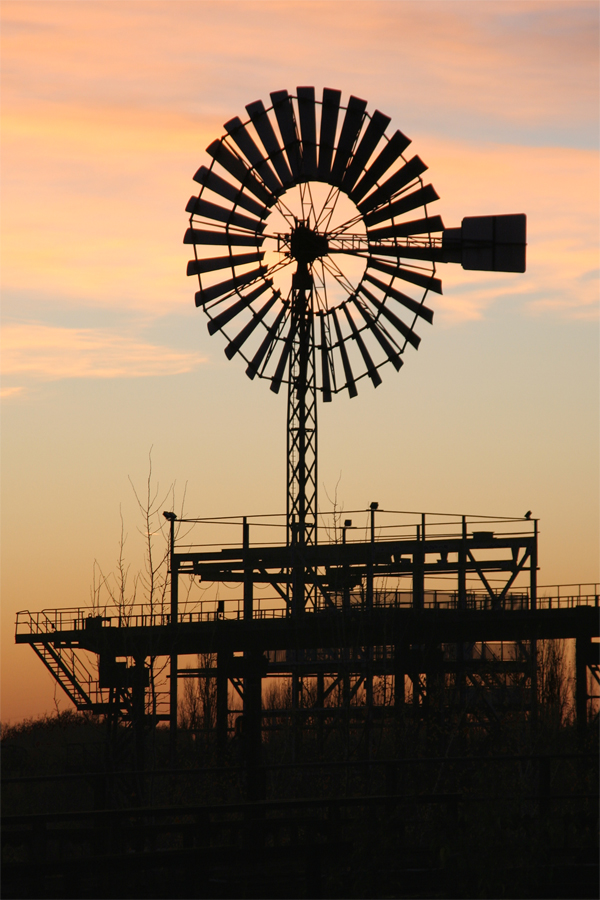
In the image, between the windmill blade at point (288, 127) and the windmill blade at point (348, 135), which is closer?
the windmill blade at point (348, 135)

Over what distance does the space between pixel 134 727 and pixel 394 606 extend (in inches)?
376

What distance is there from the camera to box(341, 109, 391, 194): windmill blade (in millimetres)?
37438

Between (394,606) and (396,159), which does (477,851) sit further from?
(396,159)

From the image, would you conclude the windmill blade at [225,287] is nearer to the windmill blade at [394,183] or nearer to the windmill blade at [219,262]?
the windmill blade at [219,262]

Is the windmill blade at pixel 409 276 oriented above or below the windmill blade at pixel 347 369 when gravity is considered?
above

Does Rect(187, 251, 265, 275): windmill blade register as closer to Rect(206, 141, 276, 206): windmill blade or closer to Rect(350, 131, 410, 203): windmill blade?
Rect(206, 141, 276, 206): windmill blade

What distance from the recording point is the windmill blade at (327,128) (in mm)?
37312

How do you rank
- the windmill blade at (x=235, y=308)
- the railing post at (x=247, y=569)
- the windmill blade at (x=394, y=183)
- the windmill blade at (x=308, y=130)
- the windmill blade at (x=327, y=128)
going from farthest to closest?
the railing post at (x=247, y=569)
the windmill blade at (x=235, y=308)
the windmill blade at (x=394, y=183)
the windmill blade at (x=308, y=130)
the windmill blade at (x=327, y=128)

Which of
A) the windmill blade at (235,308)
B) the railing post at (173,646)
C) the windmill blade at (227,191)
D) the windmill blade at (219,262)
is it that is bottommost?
the railing post at (173,646)

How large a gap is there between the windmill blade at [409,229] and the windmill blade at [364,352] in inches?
106

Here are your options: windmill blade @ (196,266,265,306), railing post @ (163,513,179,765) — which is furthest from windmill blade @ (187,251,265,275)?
railing post @ (163,513,179,765)

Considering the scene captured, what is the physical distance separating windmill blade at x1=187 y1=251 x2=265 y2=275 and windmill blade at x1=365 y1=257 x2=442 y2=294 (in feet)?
12.9

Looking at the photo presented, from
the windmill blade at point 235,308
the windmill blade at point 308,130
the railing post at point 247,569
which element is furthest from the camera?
the railing post at point 247,569

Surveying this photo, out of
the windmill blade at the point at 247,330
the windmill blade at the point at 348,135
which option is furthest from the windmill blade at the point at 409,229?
the windmill blade at the point at 247,330
